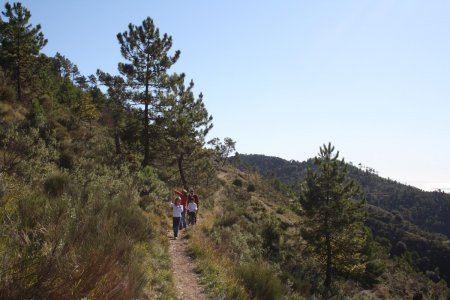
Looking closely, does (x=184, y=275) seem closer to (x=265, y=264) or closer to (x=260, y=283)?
(x=260, y=283)

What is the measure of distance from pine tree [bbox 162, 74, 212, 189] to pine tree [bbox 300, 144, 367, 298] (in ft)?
29.8

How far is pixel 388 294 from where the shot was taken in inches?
1494

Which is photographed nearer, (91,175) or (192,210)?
(91,175)

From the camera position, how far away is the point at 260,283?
980 centimetres

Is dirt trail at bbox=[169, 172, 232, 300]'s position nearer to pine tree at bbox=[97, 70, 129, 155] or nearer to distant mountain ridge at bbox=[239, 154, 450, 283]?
pine tree at bbox=[97, 70, 129, 155]

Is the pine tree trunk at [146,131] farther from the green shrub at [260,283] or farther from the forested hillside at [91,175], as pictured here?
the green shrub at [260,283]

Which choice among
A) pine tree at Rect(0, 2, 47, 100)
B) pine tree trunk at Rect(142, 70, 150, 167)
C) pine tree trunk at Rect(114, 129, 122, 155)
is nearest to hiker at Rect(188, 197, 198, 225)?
pine tree trunk at Rect(142, 70, 150, 167)

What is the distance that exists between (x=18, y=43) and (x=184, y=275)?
26542mm

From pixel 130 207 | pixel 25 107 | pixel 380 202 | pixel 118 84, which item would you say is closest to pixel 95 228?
pixel 130 207

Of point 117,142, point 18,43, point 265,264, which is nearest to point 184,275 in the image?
point 265,264

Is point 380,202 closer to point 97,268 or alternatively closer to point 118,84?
point 118,84

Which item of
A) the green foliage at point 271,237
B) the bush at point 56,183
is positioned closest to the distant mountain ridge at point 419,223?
the green foliage at point 271,237

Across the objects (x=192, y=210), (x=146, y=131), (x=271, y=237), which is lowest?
(x=271, y=237)

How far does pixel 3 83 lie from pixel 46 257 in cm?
2533
